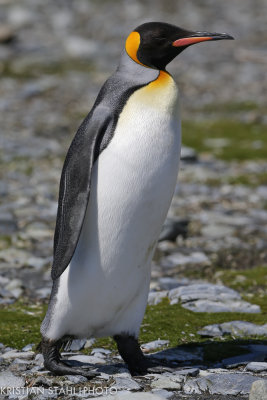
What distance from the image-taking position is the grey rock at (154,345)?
4.80 m

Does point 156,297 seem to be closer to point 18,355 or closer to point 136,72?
point 18,355

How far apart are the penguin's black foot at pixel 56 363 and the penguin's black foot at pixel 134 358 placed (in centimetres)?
24

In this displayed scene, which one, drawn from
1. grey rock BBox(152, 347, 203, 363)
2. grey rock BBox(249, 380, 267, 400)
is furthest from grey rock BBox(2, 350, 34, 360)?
grey rock BBox(249, 380, 267, 400)

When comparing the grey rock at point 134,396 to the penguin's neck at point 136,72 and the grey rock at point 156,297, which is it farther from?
the grey rock at point 156,297

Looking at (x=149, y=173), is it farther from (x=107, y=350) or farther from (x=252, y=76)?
(x=252, y=76)

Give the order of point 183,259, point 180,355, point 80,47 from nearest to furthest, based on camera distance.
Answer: point 180,355 < point 183,259 < point 80,47

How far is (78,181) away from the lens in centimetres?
410

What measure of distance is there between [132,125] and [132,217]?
1.59ft

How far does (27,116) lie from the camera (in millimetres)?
13117

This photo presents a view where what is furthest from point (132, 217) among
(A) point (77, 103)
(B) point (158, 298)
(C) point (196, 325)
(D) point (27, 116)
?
(A) point (77, 103)

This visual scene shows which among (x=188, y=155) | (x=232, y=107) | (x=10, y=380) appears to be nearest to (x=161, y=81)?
(x=10, y=380)

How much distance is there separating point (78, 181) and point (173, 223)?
3813 mm

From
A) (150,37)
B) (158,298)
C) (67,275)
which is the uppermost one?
(150,37)

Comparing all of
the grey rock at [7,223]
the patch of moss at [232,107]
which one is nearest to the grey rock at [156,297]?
the grey rock at [7,223]
